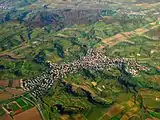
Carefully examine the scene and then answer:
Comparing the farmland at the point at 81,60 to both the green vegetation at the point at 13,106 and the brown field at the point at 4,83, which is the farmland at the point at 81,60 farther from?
the brown field at the point at 4,83

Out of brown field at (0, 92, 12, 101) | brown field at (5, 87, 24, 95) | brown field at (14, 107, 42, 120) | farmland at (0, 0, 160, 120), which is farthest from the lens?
brown field at (5, 87, 24, 95)

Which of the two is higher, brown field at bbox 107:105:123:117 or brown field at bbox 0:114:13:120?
brown field at bbox 0:114:13:120

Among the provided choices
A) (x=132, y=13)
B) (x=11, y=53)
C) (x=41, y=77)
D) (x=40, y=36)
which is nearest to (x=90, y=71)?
(x=41, y=77)

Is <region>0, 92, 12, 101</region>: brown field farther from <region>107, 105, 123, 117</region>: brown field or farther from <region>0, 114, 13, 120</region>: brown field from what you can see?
<region>107, 105, 123, 117</region>: brown field

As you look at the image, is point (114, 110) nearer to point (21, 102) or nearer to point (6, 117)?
point (21, 102)

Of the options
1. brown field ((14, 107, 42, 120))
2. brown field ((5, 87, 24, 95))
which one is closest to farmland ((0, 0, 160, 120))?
brown field ((5, 87, 24, 95))

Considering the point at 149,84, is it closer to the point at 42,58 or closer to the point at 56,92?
the point at 56,92
